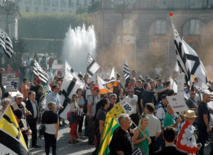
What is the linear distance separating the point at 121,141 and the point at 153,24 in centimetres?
5132

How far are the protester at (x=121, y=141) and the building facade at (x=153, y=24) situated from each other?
49363 mm

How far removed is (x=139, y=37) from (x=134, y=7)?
3.63 meters

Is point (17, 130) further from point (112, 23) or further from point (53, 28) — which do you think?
point (53, 28)

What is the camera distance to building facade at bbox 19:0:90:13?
405 feet

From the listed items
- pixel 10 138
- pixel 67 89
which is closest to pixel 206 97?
pixel 67 89

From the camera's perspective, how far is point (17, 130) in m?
6.18

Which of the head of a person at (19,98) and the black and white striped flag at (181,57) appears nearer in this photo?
the head of a person at (19,98)

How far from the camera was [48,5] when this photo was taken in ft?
417

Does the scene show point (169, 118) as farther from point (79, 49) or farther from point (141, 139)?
point (79, 49)

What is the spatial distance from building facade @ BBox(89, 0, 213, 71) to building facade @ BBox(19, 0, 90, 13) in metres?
67.4

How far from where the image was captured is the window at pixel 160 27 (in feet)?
186

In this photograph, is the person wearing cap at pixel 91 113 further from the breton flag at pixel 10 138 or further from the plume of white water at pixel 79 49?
the plume of white water at pixel 79 49

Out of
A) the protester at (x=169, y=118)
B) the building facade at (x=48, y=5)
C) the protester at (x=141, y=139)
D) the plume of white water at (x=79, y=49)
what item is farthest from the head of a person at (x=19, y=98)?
the building facade at (x=48, y=5)

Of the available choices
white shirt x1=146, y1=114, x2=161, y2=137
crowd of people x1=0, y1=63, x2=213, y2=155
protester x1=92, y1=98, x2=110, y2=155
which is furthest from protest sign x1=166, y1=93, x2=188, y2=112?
protester x1=92, y1=98, x2=110, y2=155
